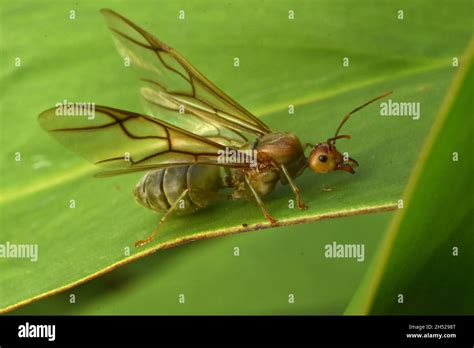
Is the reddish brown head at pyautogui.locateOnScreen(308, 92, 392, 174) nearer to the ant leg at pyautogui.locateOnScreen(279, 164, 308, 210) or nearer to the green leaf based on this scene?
the ant leg at pyautogui.locateOnScreen(279, 164, 308, 210)

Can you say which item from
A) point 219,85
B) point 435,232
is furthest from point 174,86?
point 435,232

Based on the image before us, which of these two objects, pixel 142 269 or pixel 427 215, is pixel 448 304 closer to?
pixel 427 215

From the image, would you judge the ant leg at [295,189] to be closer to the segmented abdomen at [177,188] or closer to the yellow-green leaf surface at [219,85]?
the yellow-green leaf surface at [219,85]

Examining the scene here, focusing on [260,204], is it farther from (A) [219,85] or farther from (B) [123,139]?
(A) [219,85]

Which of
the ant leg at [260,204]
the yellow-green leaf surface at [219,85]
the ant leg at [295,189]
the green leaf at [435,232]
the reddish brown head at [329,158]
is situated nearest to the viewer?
the green leaf at [435,232]

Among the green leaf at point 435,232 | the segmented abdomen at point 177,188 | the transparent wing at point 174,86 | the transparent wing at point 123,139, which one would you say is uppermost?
the transparent wing at point 174,86

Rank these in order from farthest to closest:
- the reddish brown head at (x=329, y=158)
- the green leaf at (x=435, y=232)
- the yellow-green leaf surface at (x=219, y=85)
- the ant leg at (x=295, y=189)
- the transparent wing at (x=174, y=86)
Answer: the transparent wing at (x=174, y=86) < the reddish brown head at (x=329, y=158) < the yellow-green leaf surface at (x=219, y=85) < the ant leg at (x=295, y=189) < the green leaf at (x=435, y=232)

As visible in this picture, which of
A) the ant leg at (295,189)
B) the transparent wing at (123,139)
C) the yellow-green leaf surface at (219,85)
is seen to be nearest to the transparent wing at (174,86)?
the yellow-green leaf surface at (219,85)
